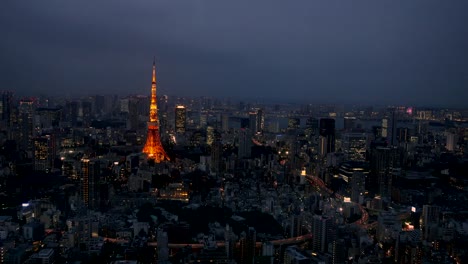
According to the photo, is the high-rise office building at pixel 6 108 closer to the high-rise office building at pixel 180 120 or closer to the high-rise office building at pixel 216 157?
the high-rise office building at pixel 216 157

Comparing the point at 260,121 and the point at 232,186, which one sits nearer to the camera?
the point at 232,186

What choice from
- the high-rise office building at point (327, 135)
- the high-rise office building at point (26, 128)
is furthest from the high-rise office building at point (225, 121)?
the high-rise office building at point (26, 128)

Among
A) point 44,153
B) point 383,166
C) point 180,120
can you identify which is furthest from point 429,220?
point 180,120

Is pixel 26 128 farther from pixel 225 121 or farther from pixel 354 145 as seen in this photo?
pixel 354 145

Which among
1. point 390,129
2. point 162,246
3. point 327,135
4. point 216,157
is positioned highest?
point 390,129

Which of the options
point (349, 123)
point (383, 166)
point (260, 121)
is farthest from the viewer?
point (260, 121)
